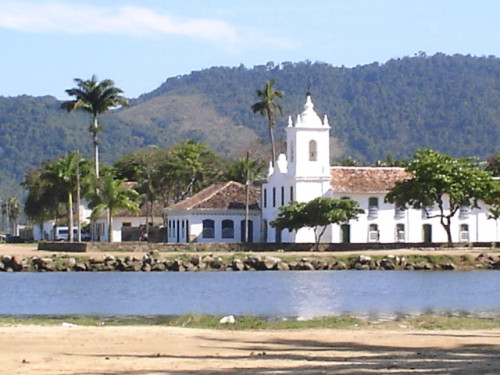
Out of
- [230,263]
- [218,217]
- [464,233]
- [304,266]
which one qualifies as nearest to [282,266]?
[304,266]

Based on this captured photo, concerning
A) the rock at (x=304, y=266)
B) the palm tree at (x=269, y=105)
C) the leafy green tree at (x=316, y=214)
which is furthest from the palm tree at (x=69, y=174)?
the rock at (x=304, y=266)

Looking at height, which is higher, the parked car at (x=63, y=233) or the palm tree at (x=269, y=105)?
the palm tree at (x=269, y=105)

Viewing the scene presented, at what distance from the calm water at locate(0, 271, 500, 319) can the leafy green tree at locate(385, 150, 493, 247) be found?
14898 millimetres

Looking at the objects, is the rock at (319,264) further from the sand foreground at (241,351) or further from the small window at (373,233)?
the sand foreground at (241,351)

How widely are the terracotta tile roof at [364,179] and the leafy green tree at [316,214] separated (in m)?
3.62

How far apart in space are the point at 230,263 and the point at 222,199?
A: 23372mm

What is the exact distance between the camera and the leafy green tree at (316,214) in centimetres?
7856

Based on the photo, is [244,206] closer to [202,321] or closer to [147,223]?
[147,223]

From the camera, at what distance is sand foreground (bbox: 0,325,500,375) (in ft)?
63.2

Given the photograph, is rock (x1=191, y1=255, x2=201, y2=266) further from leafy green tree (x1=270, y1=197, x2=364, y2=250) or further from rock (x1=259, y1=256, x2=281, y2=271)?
leafy green tree (x1=270, y1=197, x2=364, y2=250)

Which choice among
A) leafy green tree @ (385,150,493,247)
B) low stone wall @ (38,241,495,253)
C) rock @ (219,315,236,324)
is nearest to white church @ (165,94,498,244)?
low stone wall @ (38,241,495,253)

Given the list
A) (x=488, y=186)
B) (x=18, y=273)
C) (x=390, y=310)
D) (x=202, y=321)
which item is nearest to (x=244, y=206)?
(x=488, y=186)

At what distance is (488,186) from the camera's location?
254 ft

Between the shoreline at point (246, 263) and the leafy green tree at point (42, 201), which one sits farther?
the leafy green tree at point (42, 201)
